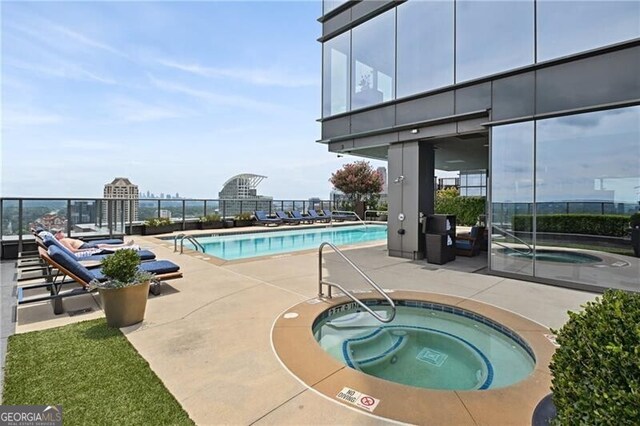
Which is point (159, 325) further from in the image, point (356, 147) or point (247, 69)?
point (247, 69)

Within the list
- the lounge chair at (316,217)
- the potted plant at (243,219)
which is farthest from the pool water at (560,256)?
the lounge chair at (316,217)

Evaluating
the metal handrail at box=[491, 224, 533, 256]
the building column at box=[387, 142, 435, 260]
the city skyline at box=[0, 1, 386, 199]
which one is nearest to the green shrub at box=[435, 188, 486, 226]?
the city skyline at box=[0, 1, 386, 199]

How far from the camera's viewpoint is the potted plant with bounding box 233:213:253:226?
15.8m

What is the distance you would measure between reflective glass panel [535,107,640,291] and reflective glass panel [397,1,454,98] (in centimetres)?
269

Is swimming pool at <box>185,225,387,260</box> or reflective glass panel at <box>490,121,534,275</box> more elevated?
reflective glass panel at <box>490,121,534,275</box>

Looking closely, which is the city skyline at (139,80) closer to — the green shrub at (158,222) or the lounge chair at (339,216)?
the green shrub at (158,222)

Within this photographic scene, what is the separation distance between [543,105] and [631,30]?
143 cm

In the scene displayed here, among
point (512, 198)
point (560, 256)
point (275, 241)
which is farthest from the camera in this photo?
point (275, 241)

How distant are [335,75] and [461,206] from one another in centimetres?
1098

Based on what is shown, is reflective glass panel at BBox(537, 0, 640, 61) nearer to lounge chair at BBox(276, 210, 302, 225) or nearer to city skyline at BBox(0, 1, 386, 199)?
city skyline at BBox(0, 1, 386, 199)

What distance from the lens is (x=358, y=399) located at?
2.28m

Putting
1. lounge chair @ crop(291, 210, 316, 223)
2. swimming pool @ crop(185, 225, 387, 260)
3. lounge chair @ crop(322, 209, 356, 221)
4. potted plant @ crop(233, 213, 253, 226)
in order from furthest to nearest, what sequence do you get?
lounge chair @ crop(322, 209, 356, 221) < lounge chair @ crop(291, 210, 316, 223) < potted plant @ crop(233, 213, 253, 226) < swimming pool @ crop(185, 225, 387, 260)

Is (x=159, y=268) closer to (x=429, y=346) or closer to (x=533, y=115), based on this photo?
(x=429, y=346)

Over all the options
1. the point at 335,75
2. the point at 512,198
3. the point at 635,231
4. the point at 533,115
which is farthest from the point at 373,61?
the point at 635,231
